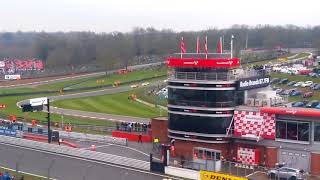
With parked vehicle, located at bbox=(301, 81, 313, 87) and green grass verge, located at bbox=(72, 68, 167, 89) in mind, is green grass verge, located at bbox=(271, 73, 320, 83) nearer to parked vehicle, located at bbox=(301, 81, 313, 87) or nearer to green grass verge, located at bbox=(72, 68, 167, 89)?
parked vehicle, located at bbox=(301, 81, 313, 87)

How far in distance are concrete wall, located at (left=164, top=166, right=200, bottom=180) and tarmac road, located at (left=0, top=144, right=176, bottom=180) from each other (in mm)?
649

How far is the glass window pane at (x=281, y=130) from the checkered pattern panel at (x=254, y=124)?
0.29 meters

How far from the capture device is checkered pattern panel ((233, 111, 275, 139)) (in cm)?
3153

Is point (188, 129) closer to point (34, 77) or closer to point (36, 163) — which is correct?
point (36, 163)

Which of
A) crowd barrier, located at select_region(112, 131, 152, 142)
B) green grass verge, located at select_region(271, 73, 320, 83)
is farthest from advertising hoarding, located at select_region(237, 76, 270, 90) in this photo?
green grass verge, located at select_region(271, 73, 320, 83)

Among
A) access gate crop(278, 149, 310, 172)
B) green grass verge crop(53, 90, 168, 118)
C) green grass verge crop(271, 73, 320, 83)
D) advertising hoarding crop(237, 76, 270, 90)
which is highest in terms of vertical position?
advertising hoarding crop(237, 76, 270, 90)

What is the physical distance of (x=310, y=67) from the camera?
9188 cm

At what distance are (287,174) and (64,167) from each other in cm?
1359

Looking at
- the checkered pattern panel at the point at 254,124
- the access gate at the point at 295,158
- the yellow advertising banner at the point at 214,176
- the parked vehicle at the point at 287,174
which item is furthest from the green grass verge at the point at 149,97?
the yellow advertising banner at the point at 214,176

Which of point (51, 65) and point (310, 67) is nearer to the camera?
point (310, 67)

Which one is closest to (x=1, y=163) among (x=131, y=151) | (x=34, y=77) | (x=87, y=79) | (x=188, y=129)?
(x=131, y=151)

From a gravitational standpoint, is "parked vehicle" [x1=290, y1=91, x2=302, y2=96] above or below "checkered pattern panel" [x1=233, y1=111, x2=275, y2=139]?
below

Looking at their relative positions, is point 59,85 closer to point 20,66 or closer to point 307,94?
point 20,66

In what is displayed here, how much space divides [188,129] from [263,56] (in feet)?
270
